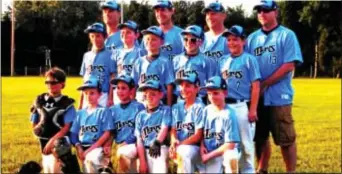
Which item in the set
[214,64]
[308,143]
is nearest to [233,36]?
[214,64]

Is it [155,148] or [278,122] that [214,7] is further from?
[155,148]

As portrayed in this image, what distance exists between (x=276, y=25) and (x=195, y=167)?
1.76 meters

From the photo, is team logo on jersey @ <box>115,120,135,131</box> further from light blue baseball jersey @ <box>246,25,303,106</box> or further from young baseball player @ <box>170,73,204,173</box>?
light blue baseball jersey @ <box>246,25,303,106</box>

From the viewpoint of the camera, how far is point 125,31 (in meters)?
6.76

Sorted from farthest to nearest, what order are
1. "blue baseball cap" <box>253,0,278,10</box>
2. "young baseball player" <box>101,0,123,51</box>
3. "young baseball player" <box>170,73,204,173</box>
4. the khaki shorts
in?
"young baseball player" <box>101,0,123,51</box>
the khaki shorts
"blue baseball cap" <box>253,0,278,10</box>
"young baseball player" <box>170,73,204,173</box>

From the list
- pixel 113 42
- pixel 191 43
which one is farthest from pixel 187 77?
pixel 113 42

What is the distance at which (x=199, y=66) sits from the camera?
6.11 meters

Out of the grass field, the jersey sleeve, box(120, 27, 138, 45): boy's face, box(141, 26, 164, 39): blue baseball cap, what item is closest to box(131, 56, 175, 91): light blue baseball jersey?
box(141, 26, 164, 39): blue baseball cap

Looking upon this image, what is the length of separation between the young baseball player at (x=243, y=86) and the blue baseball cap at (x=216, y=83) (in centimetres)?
31

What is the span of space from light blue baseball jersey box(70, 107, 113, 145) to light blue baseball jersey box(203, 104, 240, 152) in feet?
3.42

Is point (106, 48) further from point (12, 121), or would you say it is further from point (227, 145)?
point (12, 121)

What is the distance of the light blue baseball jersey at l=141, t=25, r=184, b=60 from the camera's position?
6754 millimetres

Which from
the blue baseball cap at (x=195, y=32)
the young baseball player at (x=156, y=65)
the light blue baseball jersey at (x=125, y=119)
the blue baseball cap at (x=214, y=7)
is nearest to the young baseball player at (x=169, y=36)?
the young baseball player at (x=156, y=65)

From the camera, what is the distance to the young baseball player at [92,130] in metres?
6.17
